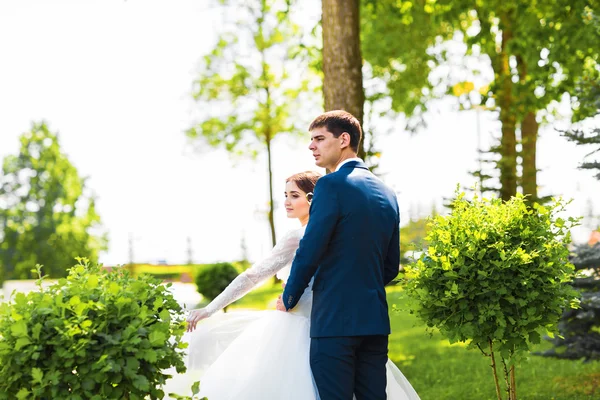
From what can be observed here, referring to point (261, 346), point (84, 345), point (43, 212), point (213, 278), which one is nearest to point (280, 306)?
point (261, 346)

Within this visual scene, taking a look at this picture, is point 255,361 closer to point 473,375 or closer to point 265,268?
point 265,268

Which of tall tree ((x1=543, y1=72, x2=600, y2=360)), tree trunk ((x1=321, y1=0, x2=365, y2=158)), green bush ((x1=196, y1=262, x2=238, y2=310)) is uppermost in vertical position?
tree trunk ((x1=321, y1=0, x2=365, y2=158))

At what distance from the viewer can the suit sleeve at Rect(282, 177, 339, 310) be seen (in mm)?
4301

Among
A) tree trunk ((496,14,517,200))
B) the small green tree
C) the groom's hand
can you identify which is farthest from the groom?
tree trunk ((496,14,517,200))

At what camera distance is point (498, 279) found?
5180 mm

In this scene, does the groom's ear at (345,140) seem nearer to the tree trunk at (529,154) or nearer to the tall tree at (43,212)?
the tree trunk at (529,154)

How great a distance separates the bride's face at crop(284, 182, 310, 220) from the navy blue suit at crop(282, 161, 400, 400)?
80cm

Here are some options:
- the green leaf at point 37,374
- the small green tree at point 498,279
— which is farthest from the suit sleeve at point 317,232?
the green leaf at point 37,374

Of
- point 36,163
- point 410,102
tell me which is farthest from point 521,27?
point 36,163

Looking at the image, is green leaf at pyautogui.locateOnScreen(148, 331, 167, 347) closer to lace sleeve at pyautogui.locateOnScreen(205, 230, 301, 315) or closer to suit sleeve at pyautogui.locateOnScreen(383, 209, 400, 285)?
lace sleeve at pyautogui.locateOnScreen(205, 230, 301, 315)

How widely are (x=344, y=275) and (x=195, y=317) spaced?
45.7 inches

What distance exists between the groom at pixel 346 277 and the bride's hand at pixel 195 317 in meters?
0.72

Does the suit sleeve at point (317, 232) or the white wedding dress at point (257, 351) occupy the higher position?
the suit sleeve at point (317, 232)

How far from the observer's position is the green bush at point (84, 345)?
3797 millimetres
